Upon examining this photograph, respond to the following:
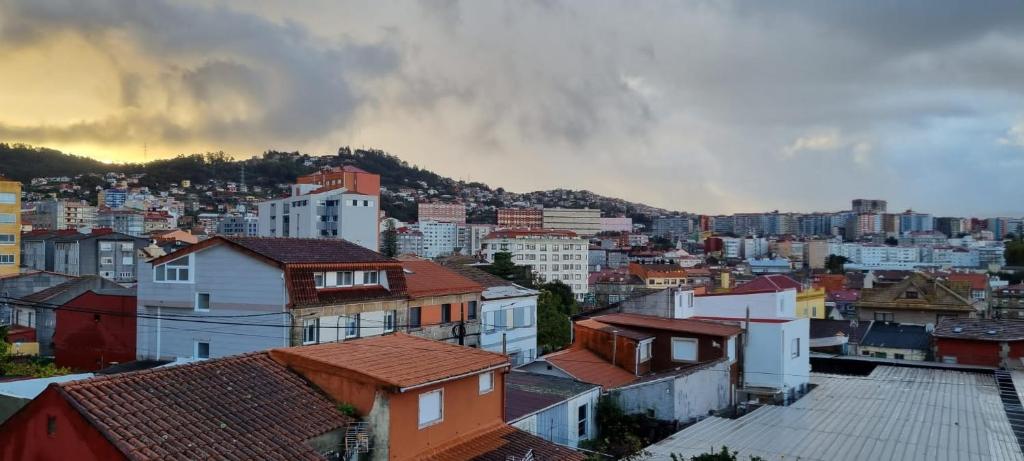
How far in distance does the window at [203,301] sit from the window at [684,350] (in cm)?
1475

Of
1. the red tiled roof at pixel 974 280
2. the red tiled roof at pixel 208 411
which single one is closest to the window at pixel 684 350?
the red tiled roof at pixel 208 411

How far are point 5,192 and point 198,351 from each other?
44.3m

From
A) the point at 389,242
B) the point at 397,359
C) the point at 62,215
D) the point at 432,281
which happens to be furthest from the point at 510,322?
Answer: the point at 62,215

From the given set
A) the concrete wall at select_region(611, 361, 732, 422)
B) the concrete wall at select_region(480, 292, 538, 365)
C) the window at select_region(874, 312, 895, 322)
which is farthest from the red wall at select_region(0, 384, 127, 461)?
the window at select_region(874, 312, 895, 322)

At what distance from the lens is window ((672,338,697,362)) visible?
23172 mm

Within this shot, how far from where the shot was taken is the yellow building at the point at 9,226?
5494cm

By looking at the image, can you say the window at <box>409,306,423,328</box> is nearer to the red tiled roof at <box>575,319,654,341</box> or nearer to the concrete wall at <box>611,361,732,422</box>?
Answer: the red tiled roof at <box>575,319,654,341</box>

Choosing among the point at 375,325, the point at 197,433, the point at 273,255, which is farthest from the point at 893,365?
the point at 197,433

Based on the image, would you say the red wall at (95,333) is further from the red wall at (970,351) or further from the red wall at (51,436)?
the red wall at (970,351)

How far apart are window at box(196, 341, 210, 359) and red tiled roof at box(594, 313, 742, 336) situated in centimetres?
1275

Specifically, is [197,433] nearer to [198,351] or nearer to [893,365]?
[198,351]

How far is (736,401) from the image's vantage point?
76.6ft

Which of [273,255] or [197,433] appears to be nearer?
[197,433]

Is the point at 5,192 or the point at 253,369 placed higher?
the point at 5,192
